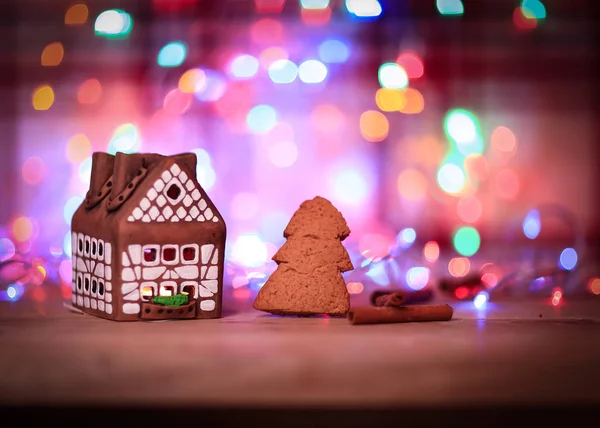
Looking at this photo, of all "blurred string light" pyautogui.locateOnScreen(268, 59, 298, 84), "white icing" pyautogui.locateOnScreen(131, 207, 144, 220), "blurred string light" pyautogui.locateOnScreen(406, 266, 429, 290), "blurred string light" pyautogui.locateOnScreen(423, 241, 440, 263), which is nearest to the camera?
"white icing" pyautogui.locateOnScreen(131, 207, 144, 220)

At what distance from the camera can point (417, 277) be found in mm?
3867

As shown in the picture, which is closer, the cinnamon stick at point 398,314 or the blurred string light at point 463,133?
the cinnamon stick at point 398,314

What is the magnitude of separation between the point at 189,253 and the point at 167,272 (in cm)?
7

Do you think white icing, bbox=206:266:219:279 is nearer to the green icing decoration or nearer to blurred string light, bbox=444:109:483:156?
the green icing decoration

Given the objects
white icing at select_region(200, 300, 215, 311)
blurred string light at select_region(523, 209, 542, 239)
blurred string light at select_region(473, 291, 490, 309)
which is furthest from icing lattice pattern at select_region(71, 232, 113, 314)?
blurred string light at select_region(523, 209, 542, 239)

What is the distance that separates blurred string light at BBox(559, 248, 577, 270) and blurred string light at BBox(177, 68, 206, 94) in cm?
172

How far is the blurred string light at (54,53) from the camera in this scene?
4.62 metres

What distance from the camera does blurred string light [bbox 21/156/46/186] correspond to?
15.3 feet

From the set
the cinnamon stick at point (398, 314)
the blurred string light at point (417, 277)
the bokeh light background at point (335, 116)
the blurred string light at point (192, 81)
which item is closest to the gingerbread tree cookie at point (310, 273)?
the cinnamon stick at point (398, 314)

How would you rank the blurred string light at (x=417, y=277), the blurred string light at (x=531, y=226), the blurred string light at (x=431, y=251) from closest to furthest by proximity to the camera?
the blurred string light at (x=417, y=277), the blurred string light at (x=431, y=251), the blurred string light at (x=531, y=226)

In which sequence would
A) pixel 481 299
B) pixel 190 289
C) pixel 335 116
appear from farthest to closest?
pixel 335 116 < pixel 481 299 < pixel 190 289

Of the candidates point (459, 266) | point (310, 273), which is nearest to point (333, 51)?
point (459, 266)

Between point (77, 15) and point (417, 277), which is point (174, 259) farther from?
point (77, 15)

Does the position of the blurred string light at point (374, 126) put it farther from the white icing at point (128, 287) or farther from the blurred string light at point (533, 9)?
the white icing at point (128, 287)
